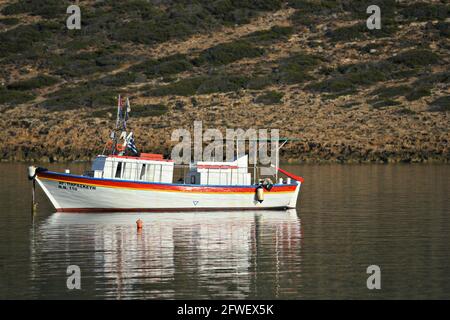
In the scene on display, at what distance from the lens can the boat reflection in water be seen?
2644 cm

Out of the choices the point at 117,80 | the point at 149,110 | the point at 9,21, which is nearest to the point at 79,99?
the point at 117,80

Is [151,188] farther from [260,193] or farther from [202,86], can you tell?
[202,86]

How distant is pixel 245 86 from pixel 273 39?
53.4ft

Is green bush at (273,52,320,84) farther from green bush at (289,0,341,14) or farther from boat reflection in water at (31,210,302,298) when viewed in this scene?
boat reflection in water at (31,210,302,298)

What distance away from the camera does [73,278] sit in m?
27.6

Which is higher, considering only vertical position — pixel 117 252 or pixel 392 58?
pixel 392 58

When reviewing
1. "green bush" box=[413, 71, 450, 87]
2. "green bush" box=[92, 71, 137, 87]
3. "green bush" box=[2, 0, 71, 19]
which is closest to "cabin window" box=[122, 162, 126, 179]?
"green bush" box=[413, 71, 450, 87]

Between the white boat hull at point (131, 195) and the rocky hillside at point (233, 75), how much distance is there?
37.7 metres

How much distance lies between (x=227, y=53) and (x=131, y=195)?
72.5 m

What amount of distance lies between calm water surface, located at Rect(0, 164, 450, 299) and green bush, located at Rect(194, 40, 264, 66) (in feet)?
214

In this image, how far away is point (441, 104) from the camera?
95.6 meters

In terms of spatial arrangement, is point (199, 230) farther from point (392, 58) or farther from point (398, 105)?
point (392, 58)

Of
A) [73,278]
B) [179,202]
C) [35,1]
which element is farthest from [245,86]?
[73,278]

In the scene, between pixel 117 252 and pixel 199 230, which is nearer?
pixel 117 252
